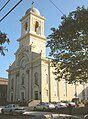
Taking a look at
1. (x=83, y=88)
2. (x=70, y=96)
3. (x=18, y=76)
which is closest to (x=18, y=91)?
(x=18, y=76)

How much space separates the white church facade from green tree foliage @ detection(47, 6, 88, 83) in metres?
28.0

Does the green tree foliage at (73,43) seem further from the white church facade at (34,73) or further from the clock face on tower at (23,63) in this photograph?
the clock face on tower at (23,63)

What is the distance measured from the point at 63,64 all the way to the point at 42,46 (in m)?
39.5

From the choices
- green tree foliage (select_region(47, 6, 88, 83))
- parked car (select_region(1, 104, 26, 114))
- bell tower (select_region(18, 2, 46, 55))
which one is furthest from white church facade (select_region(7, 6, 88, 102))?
green tree foliage (select_region(47, 6, 88, 83))

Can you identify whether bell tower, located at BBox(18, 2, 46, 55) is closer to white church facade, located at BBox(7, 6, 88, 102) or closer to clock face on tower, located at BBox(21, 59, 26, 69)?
white church facade, located at BBox(7, 6, 88, 102)

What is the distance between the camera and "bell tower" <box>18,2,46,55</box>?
211ft

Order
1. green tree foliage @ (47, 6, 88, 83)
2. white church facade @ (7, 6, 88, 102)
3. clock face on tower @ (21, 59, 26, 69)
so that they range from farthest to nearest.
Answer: clock face on tower @ (21, 59, 26, 69), white church facade @ (7, 6, 88, 102), green tree foliage @ (47, 6, 88, 83)

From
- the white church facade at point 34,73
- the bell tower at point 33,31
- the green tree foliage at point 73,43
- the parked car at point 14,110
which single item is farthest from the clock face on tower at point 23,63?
the green tree foliage at point 73,43

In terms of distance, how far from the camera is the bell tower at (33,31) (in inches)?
2534

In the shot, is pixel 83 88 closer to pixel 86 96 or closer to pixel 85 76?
pixel 86 96

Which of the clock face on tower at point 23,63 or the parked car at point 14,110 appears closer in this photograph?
the parked car at point 14,110

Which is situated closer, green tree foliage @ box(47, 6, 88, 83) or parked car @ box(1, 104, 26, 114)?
green tree foliage @ box(47, 6, 88, 83)

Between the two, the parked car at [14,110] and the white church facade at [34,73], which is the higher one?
the white church facade at [34,73]

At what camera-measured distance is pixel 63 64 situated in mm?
27469
